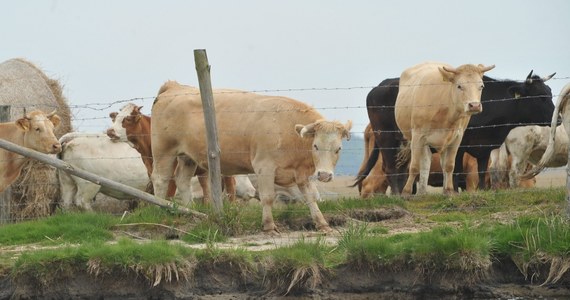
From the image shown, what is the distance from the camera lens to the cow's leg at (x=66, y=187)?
20.2 m

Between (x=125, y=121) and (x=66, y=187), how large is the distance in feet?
5.08

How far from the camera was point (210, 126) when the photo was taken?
14.7m

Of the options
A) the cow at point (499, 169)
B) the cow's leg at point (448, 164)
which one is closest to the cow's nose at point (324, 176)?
the cow's leg at point (448, 164)

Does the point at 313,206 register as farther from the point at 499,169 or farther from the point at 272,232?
the point at 499,169

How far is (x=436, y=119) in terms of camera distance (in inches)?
703

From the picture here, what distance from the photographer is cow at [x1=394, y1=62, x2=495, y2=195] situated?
1738 cm

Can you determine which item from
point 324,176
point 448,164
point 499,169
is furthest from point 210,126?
point 499,169

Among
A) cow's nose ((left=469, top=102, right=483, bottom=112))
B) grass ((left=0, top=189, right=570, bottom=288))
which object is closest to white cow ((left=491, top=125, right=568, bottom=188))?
cow's nose ((left=469, top=102, right=483, bottom=112))

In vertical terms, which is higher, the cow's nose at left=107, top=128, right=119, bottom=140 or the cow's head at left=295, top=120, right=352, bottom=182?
the cow's head at left=295, top=120, right=352, bottom=182

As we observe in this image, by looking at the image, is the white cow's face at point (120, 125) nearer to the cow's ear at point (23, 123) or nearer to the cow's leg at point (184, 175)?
the cow's ear at point (23, 123)

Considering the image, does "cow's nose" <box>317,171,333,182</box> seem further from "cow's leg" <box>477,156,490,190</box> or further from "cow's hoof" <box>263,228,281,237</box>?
"cow's leg" <box>477,156,490,190</box>

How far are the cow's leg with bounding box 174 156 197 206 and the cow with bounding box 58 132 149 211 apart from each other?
2.63 metres

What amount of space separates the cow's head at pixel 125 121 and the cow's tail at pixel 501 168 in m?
6.82

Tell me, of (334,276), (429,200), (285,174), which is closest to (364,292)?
(334,276)
